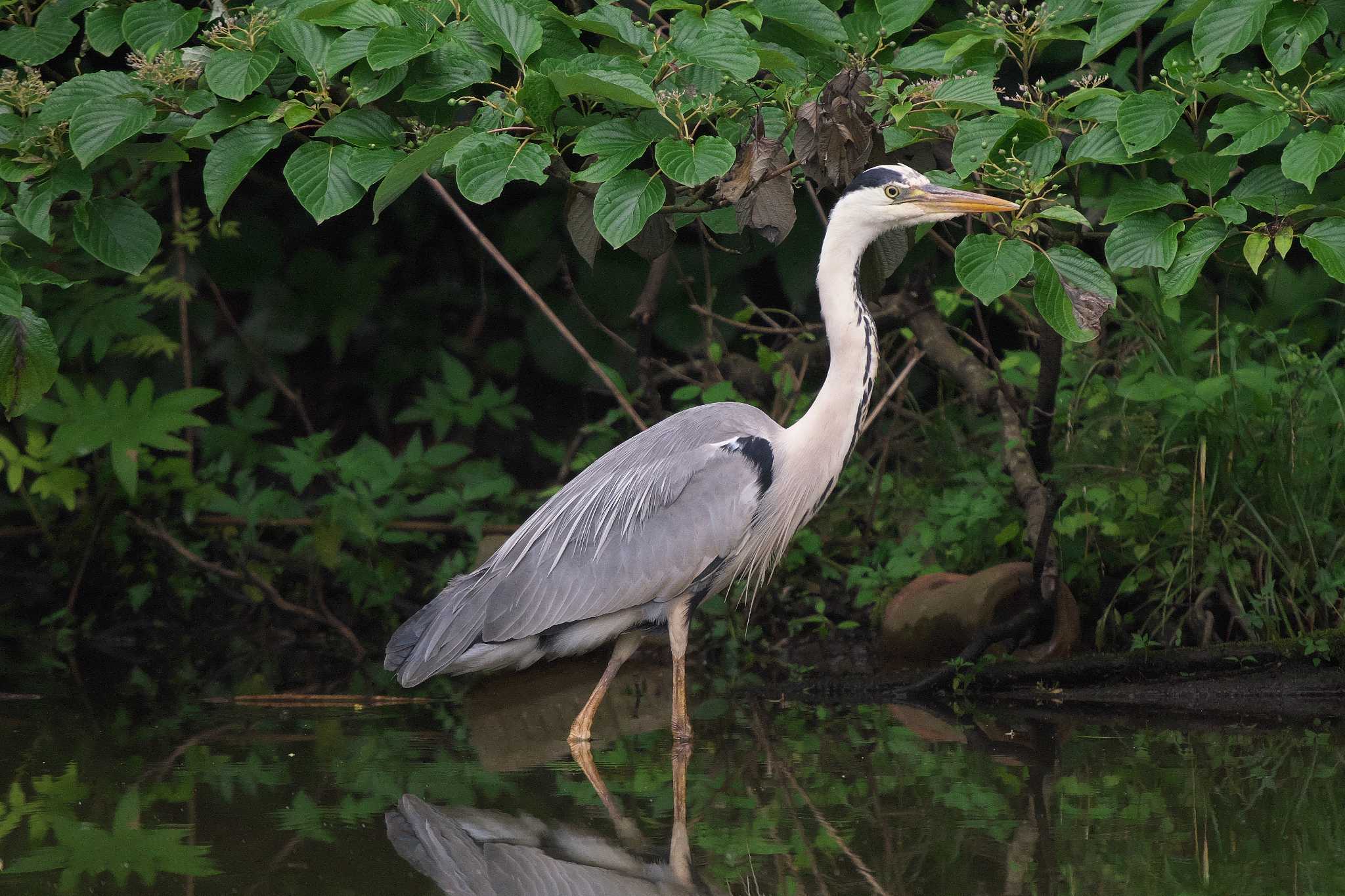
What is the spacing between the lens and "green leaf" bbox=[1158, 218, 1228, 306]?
364 centimetres

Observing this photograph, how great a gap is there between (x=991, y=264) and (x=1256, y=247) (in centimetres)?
67

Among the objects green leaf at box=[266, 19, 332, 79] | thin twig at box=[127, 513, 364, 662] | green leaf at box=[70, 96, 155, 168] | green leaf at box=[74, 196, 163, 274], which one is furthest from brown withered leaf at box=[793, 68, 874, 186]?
thin twig at box=[127, 513, 364, 662]

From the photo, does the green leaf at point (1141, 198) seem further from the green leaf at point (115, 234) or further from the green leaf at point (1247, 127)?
the green leaf at point (115, 234)

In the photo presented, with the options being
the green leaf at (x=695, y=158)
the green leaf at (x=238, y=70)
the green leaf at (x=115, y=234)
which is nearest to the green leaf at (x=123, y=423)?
the green leaf at (x=115, y=234)

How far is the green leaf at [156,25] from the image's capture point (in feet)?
12.7

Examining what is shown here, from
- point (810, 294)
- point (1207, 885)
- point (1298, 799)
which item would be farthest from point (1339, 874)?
point (810, 294)

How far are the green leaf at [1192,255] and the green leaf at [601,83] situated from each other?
1.38m

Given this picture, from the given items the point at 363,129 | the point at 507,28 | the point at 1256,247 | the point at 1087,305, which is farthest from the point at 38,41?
the point at 1256,247

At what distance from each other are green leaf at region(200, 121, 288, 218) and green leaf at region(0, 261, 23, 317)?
0.58 meters

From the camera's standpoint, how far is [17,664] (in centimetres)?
604

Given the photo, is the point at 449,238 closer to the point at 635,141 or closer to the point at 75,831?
the point at 635,141

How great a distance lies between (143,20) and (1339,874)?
3.56 metres

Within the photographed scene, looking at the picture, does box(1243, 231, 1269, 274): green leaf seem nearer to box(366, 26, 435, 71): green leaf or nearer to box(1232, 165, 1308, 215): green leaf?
box(1232, 165, 1308, 215): green leaf

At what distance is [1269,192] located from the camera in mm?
3760
